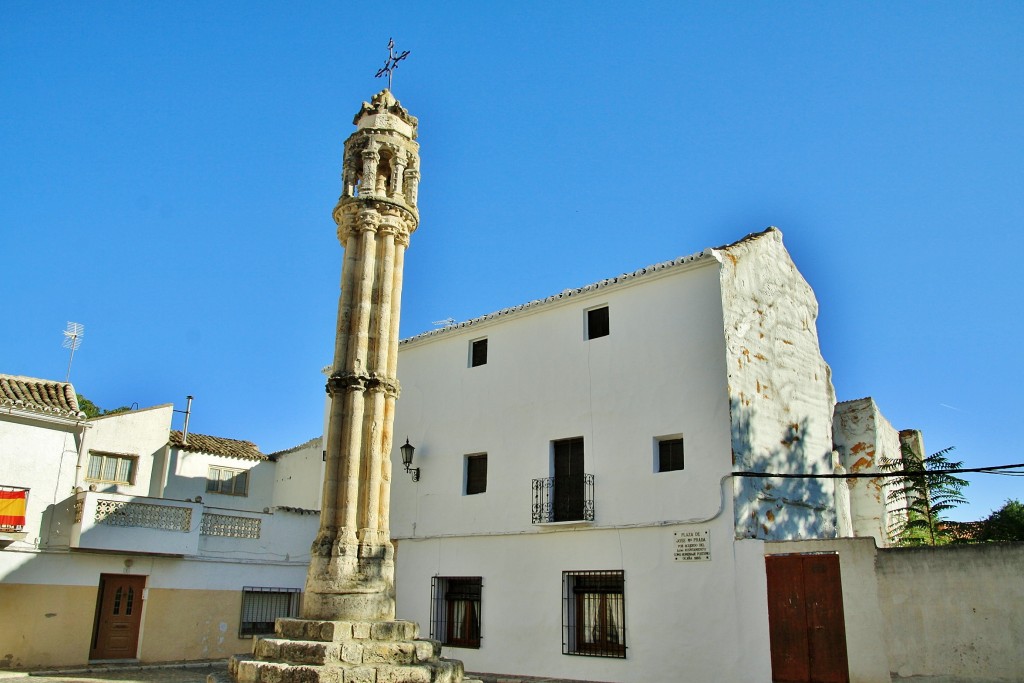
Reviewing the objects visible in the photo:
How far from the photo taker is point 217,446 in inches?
955

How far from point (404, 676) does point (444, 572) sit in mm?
9348

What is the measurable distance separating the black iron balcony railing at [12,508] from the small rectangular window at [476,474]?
29.4ft

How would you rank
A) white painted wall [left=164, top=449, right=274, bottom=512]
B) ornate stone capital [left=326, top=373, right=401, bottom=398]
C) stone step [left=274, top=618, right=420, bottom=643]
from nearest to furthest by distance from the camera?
1. stone step [left=274, top=618, right=420, bottom=643]
2. ornate stone capital [left=326, top=373, right=401, bottom=398]
3. white painted wall [left=164, top=449, right=274, bottom=512]

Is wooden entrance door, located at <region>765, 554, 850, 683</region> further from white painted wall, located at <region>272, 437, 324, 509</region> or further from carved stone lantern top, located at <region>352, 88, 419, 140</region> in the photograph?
white painted wall, located at <region>272, 437, 324, 509</region>

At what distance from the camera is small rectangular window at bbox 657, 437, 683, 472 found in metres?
15.2

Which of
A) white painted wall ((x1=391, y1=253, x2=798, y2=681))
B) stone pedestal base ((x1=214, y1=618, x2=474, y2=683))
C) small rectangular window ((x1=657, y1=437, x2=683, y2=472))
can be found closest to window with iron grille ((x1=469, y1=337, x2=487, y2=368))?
white painted wall ((x1=391, y1=253, x2=798, y2=681))

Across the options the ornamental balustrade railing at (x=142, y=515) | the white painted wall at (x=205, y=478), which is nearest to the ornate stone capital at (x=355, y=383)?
the ornamental balustrade railing at (x=142, y=515)

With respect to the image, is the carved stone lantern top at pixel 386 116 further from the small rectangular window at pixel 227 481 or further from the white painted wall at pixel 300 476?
the small rectangular window at pixel 227 481

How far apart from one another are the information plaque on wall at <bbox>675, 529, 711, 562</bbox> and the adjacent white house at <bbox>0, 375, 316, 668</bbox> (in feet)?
31.8

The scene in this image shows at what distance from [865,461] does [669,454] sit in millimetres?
4954

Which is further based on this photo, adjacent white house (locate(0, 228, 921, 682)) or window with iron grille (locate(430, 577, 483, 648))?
window with iron grille (locate(430, 577, 483, 648))

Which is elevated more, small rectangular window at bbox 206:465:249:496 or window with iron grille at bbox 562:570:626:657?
small rectangular window at bbox 206:465:249:496

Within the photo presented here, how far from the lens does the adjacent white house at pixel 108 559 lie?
15.9m

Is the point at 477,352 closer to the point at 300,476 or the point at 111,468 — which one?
the point at 300,476
